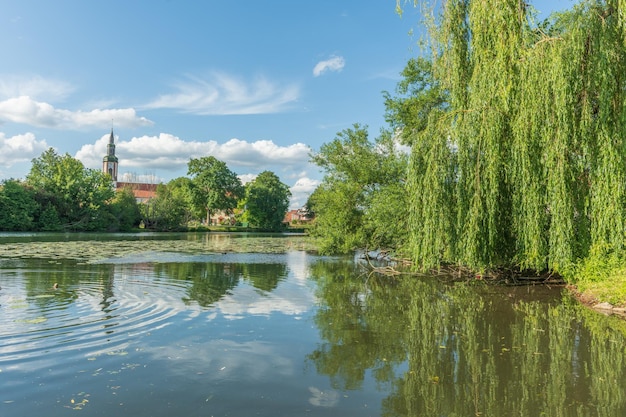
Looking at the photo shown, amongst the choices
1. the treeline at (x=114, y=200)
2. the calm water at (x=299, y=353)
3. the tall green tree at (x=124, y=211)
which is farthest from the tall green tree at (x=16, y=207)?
the calm water at (x=299, y=353)

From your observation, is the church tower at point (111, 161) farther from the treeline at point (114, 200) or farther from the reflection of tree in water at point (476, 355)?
the reflection of tree in water at point (476, 355)

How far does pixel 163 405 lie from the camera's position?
480 cm

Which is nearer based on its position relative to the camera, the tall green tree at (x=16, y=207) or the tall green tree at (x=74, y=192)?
the tall green tree at (x=16, y=207)

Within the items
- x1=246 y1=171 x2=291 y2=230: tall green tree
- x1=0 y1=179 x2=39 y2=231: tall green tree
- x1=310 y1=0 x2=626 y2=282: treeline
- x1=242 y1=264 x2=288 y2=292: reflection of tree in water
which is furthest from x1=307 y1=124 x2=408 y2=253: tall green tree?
x1=246 y1=171 x2=291 y2=230: tall green tree

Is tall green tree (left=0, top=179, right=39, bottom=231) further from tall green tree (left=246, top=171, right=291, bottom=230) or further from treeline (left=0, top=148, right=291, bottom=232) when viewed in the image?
tall green tree (left=246, top=171, right=291, bottom=230)

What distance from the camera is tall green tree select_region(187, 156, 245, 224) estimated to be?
67500mm

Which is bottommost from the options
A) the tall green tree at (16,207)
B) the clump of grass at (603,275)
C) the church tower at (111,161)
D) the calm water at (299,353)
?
the calm water at (299,353)

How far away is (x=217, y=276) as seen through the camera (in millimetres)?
16234

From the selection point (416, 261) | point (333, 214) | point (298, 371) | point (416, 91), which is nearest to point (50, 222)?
point (333, 214)

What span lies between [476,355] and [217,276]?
36.4ft

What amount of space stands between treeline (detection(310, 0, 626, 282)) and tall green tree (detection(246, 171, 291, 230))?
6225 cm

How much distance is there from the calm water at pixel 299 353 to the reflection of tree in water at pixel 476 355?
3cm

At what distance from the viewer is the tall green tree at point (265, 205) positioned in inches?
2928

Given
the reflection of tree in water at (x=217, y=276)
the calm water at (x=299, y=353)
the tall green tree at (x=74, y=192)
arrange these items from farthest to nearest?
the tall green tree at (x=74, y=192)
the reflection of tree in water at (x=217, y=276)
the calm water at (x=299, y=353)
